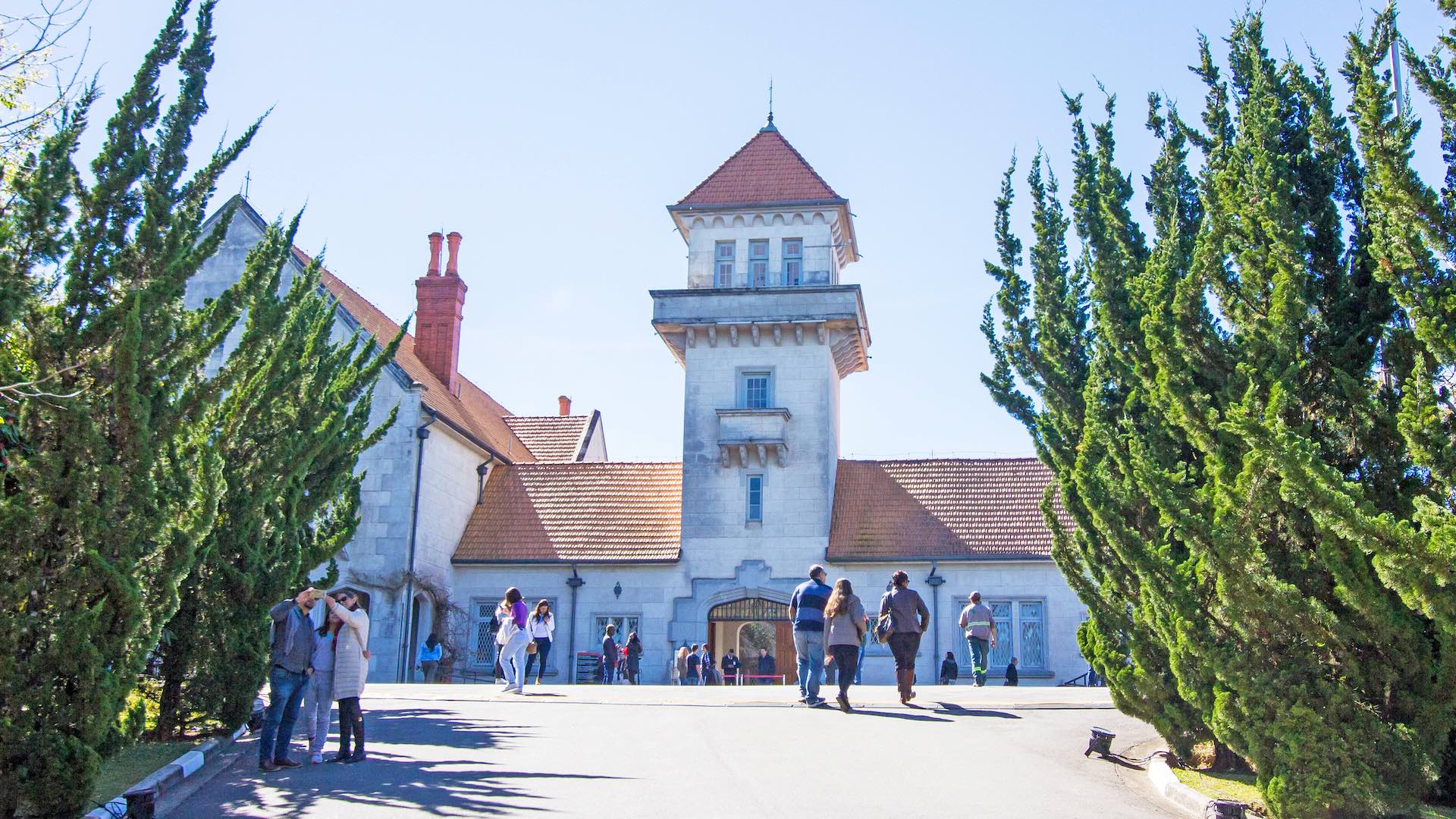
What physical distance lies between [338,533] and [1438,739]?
11165 millimetres

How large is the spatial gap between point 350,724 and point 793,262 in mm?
21747

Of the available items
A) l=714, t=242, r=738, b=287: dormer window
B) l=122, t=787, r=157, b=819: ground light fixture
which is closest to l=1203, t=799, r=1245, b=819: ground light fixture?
l=122, t=787, r=157, b=819: ground light fixture

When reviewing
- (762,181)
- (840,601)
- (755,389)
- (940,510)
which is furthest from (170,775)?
(762,181)

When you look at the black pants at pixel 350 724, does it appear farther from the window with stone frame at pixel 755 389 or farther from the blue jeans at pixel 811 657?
the window with stone frame at pixel 755 389

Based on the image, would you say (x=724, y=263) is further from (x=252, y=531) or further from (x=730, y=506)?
(x=252, y=531)

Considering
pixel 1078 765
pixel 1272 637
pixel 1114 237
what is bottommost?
pixel 1078 765

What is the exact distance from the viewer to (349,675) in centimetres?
1171

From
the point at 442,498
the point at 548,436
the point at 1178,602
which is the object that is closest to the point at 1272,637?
the point at 1178,602

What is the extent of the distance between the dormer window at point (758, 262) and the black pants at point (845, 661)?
17393 millimetres

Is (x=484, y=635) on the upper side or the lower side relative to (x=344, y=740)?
upper

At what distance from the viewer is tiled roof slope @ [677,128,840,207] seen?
32.2 metres

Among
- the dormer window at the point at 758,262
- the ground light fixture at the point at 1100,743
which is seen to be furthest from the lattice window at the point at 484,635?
the ground light fixture at the point at 1100,743

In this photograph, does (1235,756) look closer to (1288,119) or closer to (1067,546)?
(1067,546)

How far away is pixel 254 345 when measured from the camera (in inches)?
445
